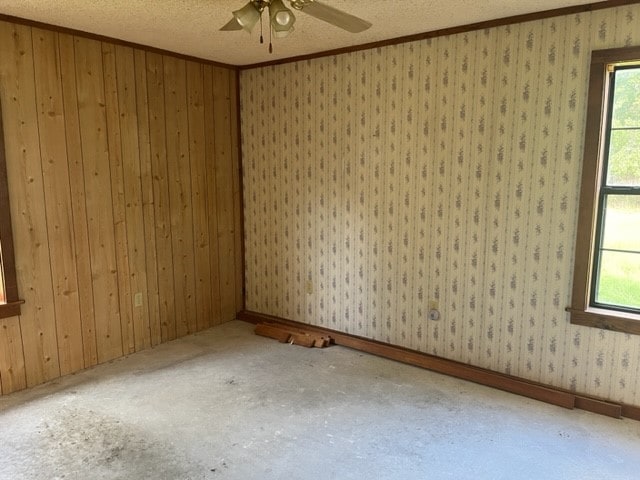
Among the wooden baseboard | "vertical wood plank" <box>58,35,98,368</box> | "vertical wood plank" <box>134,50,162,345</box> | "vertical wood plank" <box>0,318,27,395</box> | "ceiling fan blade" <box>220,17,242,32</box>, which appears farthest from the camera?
"vertical wood plank" <box>134,50,162,345</box>

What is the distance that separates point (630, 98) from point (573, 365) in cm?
164

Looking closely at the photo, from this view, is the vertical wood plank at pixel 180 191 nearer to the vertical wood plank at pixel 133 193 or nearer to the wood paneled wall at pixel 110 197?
the wood paneled wall at pixel 110 197

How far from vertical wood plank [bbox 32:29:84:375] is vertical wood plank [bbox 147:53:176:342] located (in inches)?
27.1

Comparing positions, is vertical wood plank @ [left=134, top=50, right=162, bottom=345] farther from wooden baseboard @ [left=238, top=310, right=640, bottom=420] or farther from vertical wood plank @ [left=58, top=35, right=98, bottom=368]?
wooden baseboard @ [left=238, top=310, right=640, bottom=420]

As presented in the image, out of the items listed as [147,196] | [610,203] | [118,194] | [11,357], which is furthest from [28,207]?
[610,203]

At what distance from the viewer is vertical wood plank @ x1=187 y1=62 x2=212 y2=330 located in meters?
4.09

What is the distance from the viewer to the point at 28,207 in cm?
312

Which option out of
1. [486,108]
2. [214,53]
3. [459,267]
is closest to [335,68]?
[214,53]

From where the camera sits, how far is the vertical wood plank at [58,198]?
3.14 metres

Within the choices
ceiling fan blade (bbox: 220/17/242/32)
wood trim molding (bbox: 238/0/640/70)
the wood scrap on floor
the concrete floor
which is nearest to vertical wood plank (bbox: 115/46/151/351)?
the concrete floor

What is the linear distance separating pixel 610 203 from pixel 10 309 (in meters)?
3.82

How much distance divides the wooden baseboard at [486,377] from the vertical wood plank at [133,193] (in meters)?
1.36

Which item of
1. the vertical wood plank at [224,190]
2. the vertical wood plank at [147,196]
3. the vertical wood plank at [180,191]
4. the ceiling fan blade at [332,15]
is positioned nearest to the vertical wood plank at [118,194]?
the vertical wood plank at [147,196]

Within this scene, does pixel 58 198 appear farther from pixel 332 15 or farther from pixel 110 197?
pixel 332 15
